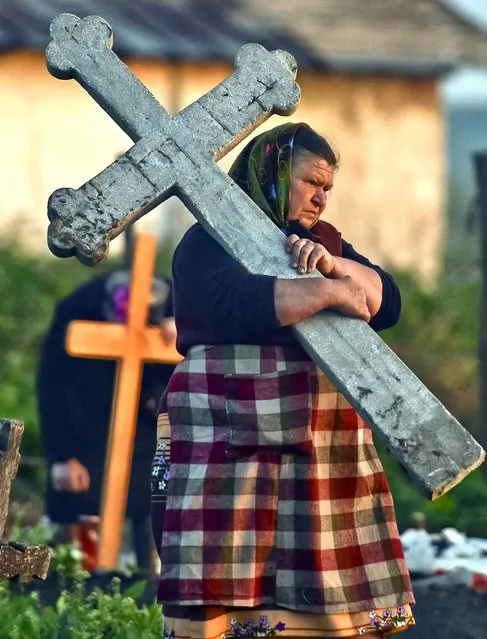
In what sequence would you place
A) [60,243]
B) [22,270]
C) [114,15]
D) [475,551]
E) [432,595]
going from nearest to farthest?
[60,243], [432,595], [475,551], [22,270], [114,15]

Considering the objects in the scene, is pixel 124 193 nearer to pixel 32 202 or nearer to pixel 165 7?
pixel 32 202

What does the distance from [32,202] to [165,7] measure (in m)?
3.43

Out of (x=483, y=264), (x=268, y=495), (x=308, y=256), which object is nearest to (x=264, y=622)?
(x=268, y=495)

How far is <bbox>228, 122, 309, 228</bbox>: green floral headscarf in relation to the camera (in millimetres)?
4059

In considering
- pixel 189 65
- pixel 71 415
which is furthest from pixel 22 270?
pixel 71 415

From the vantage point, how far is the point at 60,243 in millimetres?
3842

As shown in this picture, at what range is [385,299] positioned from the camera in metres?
4.11

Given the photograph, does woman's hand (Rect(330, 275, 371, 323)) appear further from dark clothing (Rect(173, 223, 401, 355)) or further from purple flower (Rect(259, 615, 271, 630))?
purple flower (Rect(259, 615, 271, 630))

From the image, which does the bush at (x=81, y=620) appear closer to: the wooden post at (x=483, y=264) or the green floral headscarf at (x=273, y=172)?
the green floral headscarf at (x=273, y=172)

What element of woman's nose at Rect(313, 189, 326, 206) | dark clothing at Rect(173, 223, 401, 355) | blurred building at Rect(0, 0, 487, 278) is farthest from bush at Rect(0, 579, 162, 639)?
blurred building at Rect(0, 0, 487, 278)

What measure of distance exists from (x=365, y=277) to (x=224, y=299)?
36 centimetres

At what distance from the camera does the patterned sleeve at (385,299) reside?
162 inches

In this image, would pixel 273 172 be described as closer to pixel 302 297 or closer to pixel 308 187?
pixel 308 187

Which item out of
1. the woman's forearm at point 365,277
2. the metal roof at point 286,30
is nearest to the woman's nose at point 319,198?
the woman's forearm at point 365,277
